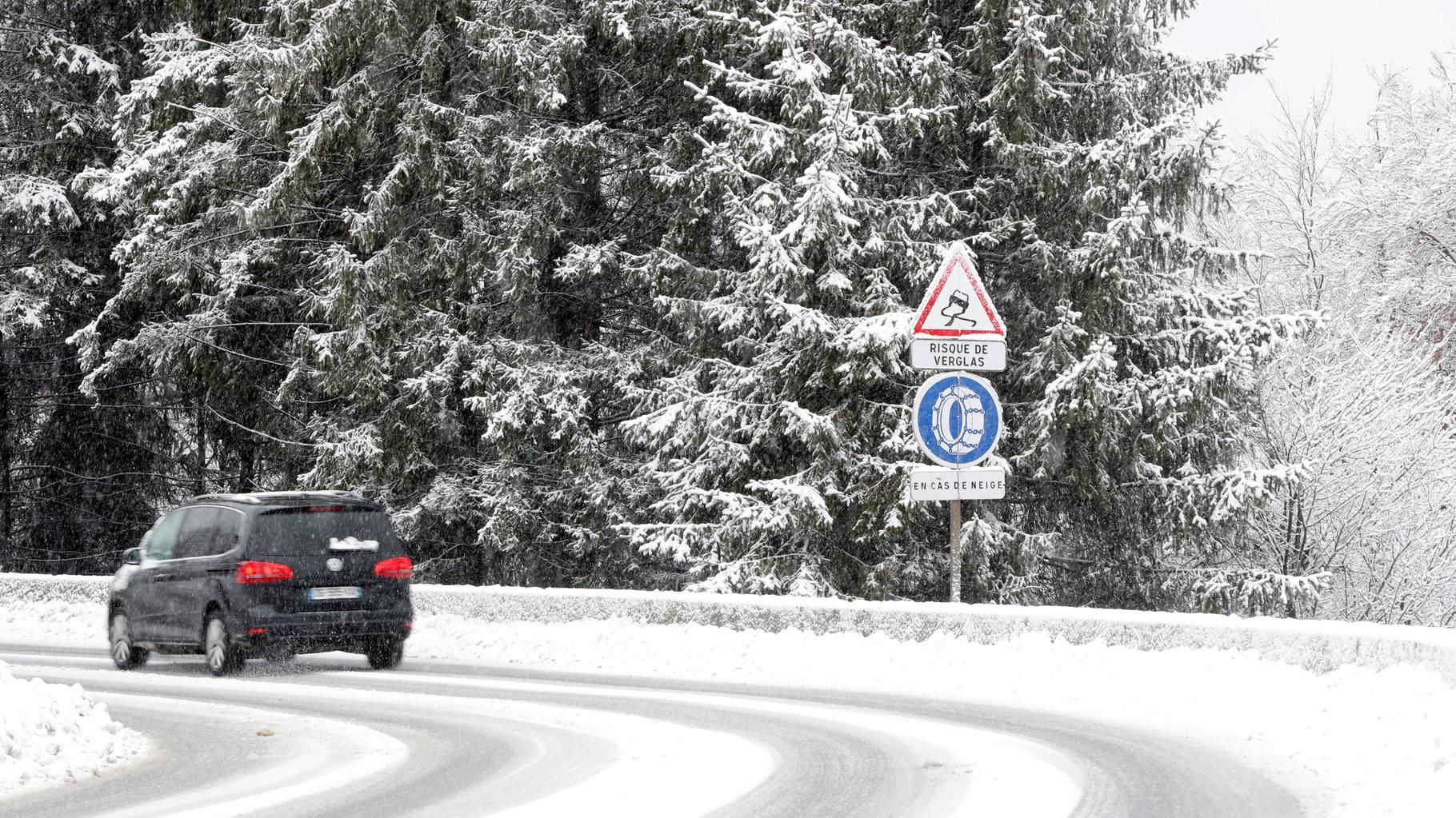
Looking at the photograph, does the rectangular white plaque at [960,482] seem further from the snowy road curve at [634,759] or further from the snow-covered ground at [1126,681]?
the snowy road curve at [634,759]

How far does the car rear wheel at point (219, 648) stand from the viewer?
1452 centimetres

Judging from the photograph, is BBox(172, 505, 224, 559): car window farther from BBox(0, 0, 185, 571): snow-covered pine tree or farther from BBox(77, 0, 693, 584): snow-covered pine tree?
BBox(0, 0, 185, 571): snow-covered pine tree

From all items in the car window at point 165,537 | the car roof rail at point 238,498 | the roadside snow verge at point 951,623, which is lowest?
the roadside snow verge at point 951,623

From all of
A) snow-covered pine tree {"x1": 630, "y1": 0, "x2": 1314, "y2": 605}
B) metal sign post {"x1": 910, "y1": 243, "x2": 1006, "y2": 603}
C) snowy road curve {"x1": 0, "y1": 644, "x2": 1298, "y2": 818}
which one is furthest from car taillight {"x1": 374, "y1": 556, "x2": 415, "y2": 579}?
snow-covered pine tree {"x1": 630, "y1": 0, "x2": 1314, "y2": 605}

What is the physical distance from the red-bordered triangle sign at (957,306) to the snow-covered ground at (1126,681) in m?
2.61

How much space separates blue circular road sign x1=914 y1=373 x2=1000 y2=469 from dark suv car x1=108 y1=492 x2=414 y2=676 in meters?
5.04

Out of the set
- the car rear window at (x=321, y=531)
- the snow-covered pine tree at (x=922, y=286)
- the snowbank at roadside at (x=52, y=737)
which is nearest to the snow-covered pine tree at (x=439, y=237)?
the snow-covered pine tree at (x=922, y=286)

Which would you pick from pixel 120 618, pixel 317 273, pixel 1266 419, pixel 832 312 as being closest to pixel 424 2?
pixel 317 273

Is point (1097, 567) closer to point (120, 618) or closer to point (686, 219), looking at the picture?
point (686, 219)

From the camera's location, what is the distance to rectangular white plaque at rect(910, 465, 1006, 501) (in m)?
13.3

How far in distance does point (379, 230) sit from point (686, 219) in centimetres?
511

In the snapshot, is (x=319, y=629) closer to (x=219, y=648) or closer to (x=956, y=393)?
(x=219, y=648)

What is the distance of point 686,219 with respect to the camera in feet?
76.0

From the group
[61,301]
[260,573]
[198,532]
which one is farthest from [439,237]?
[61,301]
